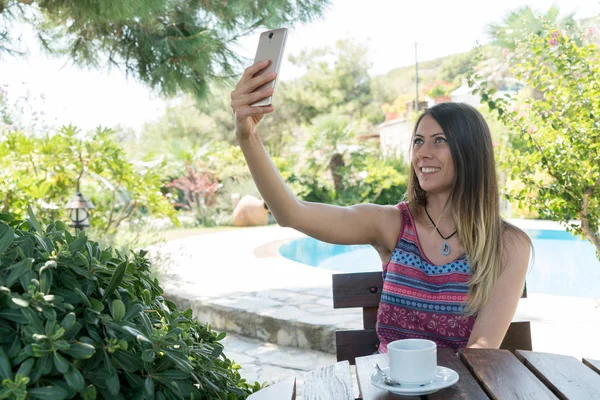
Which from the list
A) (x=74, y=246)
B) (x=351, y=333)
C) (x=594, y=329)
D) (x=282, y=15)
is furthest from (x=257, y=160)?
(x=594, y=329)

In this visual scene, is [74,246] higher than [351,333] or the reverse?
higher

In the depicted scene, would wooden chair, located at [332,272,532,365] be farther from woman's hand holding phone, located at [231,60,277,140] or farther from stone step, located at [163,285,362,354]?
stone step, located at [163,285,362,354]

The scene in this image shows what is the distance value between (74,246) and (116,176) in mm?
4663

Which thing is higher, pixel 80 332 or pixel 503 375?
pixel 80 332

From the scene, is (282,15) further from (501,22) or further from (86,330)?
(501,22)

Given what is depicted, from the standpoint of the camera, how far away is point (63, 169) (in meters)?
5.22

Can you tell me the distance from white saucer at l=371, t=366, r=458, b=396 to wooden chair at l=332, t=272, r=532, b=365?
0.72 metres

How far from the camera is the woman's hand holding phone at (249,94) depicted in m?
1.41

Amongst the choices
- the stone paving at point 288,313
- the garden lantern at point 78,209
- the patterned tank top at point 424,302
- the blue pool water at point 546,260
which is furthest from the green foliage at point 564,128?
the blue pool water at point 546,260

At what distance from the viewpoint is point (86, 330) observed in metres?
0.89

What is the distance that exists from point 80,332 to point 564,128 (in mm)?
2980

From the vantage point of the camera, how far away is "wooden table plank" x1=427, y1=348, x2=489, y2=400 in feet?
3.39

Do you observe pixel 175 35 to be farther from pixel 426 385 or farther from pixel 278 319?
pixel 426 385

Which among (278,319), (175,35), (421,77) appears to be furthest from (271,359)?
(421,77)
